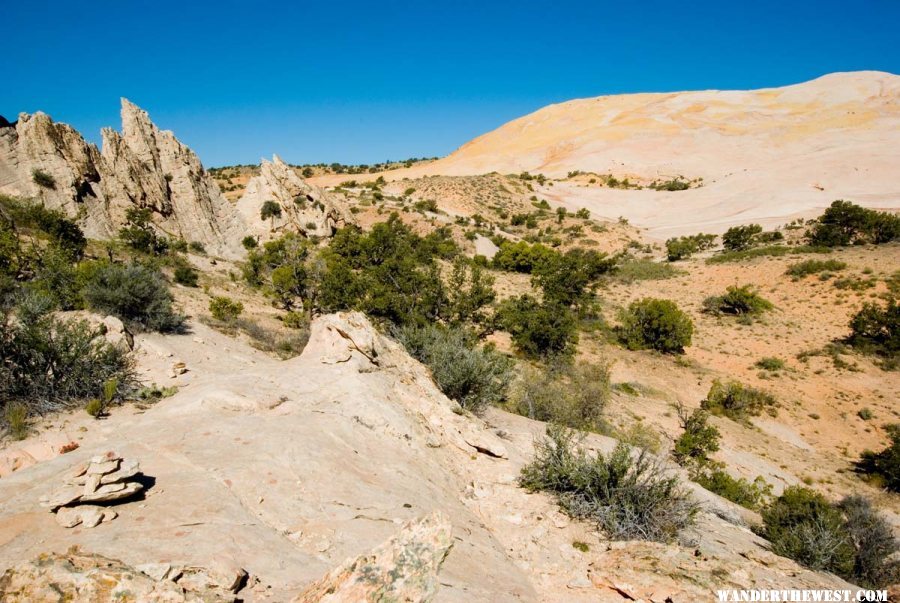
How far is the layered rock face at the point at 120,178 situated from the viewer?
17.9 m

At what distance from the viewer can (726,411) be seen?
48.3 ft

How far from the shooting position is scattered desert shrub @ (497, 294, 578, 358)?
17.2 m

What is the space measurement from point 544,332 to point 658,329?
6.29 m

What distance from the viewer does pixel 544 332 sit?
17.1 meters

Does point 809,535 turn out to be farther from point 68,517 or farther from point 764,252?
Answer: point 764,252

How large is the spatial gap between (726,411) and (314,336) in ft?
47.0

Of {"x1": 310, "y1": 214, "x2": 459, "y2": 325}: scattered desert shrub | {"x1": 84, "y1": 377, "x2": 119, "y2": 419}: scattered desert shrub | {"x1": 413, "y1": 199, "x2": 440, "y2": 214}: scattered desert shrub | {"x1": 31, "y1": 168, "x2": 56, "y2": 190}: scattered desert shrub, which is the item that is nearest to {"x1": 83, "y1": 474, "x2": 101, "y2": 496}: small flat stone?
{"x1": 84, "y1": 377, "x2": 119, "y2": 419}: scattered desert shrub

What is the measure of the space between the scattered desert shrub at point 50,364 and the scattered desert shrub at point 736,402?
17.2 metres

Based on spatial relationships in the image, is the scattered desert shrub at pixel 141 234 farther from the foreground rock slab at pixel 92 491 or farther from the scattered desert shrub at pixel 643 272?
the scattered desert shrub at pixel 643 272

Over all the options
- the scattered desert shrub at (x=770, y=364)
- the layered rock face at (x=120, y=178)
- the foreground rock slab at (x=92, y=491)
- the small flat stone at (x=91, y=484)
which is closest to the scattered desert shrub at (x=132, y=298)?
the foreground rock slab at (x=92, y=491)

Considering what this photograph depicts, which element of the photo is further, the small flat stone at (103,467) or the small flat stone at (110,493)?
the small flat stone at (103,467)

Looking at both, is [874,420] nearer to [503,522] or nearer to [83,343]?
[503,522]

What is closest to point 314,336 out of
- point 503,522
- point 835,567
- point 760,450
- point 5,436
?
point 5,436

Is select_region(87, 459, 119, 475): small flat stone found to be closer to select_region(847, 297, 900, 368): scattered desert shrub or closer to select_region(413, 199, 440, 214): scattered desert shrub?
select_region(847, 297, 900, 368): scattered desert shrub
